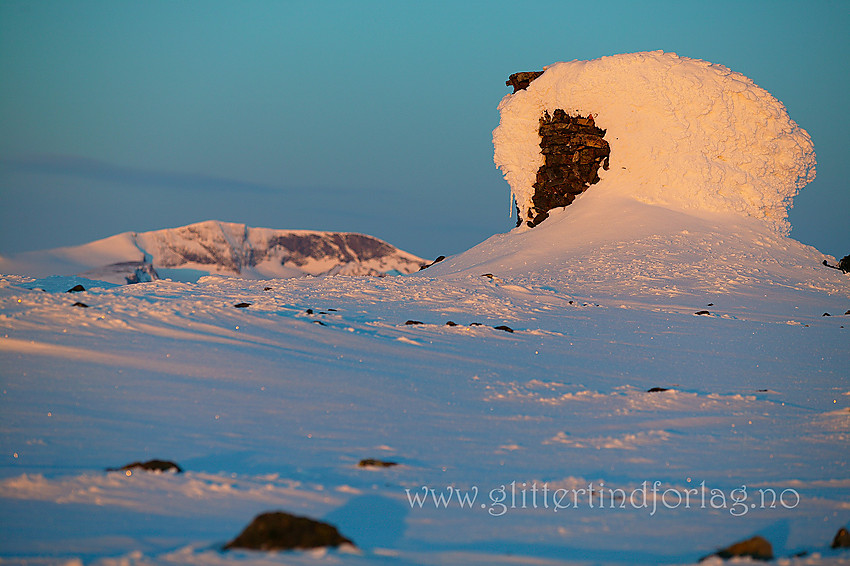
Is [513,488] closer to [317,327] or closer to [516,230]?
[317,327]

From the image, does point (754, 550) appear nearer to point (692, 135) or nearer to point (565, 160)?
point (692, 135)

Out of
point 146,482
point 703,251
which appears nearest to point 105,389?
point 146,482

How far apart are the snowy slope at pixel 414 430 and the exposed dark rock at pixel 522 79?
28.1 metres

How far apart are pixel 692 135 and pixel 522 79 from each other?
11403mm

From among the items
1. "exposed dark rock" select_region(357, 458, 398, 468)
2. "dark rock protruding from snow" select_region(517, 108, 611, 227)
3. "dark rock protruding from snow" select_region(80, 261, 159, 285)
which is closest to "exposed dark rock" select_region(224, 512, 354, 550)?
"exposed dark rock" select_region(357, 458, 398, 468)

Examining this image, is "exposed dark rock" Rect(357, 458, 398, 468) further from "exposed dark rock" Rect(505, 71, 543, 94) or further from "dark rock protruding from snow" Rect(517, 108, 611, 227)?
"exposed dark rock" Rect(505, 71, 543, 94)

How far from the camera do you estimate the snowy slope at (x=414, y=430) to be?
556 centimetres

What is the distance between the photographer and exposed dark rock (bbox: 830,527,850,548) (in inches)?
215

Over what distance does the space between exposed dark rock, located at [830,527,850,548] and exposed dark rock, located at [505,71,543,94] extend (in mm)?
40804

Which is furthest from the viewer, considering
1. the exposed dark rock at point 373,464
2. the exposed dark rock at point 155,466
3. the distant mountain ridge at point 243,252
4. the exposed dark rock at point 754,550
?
the distant mountain ridge at point 243,252

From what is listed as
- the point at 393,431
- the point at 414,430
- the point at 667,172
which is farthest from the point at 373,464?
the point at 667,172

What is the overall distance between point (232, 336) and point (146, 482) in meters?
6.48

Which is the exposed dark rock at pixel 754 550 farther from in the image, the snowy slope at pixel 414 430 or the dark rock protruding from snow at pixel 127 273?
the dark rock protruding from snow at pixel 127 273

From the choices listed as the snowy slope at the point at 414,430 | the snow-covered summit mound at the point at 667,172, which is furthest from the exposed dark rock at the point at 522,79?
the snowy slope at the point at 414,430
